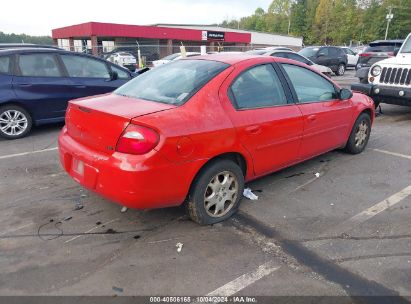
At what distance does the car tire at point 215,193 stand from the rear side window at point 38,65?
199 inches

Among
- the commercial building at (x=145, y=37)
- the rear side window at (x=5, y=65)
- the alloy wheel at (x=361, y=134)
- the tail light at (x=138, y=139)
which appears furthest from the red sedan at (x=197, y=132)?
the commercial building at (x=145, y=37)

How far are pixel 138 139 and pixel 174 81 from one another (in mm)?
1076

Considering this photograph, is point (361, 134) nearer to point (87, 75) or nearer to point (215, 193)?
point (215, 193)

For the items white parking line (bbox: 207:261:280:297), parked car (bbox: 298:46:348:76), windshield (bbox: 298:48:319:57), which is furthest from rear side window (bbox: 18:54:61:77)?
windshield (bbox: 298:48:319:57)

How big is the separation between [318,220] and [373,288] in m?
1.06

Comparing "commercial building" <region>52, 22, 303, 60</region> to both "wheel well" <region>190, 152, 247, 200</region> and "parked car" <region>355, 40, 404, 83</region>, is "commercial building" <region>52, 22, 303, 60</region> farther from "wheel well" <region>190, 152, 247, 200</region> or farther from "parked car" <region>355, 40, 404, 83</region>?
"wheel well" <region>190, 152, 247, 200</region>

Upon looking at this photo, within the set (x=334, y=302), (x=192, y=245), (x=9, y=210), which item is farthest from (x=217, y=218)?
(x=9, y=210)

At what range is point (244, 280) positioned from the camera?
9.22 feet

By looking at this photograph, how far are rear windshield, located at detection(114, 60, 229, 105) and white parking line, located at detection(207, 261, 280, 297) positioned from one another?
1.61 meters

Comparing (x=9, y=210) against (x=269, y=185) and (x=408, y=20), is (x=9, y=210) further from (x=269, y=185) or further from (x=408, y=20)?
(x=408, y=20)

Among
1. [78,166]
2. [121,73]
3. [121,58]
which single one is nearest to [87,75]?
[121,73]

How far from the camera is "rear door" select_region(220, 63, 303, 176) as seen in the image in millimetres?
3678

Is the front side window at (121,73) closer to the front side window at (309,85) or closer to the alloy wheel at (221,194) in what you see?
the front side window at (309,85)

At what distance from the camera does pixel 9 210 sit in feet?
12.9
